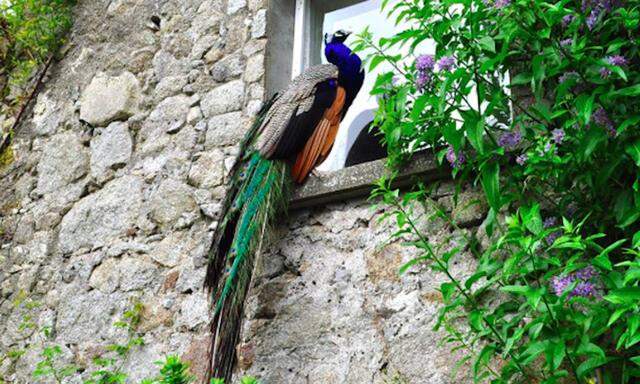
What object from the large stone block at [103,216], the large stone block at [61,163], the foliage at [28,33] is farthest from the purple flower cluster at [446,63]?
the foliage at [28,33]

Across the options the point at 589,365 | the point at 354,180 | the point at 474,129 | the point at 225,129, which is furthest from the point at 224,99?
the point at 589,365

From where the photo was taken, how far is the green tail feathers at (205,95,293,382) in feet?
9.08

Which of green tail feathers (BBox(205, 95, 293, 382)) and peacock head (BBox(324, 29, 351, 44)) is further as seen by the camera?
peacock head (BBox(324, 29, 351, 44))

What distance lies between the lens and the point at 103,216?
3.62 meters

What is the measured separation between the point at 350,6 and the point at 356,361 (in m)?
1.78

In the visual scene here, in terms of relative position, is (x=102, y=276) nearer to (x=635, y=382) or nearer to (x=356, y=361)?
(x=356, y=361)

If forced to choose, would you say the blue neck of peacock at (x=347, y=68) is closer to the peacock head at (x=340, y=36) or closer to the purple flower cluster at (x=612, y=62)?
the peacock head at (x=340, y=36)

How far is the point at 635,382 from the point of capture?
219 centimetres

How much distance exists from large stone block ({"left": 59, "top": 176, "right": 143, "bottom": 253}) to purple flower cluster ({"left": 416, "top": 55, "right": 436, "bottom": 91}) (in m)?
1.57

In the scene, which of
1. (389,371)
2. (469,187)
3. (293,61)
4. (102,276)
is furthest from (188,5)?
(389,371)

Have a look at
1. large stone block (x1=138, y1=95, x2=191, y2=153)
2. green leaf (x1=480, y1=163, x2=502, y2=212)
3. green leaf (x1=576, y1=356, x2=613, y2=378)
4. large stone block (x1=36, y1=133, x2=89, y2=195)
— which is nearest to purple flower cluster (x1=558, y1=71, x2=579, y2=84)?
green leaf (x1=480, y1=163, x2=502, y2=212)

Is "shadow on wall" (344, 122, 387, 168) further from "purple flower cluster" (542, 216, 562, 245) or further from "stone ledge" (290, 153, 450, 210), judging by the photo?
"purple flower cluster" (542, 216, 562, 245)

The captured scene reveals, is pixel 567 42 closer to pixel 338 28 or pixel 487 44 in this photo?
pixel 487 44

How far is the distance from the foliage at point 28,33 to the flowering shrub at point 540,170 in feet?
7.86
